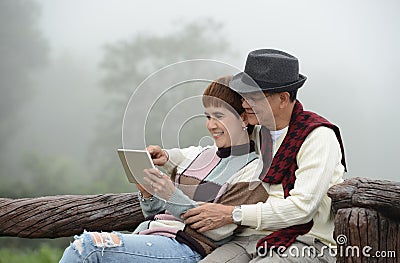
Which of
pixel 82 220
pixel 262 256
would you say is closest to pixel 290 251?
pixel 262 256

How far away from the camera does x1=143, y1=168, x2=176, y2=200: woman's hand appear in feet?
7.77

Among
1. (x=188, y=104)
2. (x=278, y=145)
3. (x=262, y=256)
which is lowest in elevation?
(x=262, y=256)

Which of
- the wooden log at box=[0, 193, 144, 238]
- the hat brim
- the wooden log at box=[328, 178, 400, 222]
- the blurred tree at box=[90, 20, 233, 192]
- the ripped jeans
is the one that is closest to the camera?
the wooden log at box=[328, 178, 400, 222]

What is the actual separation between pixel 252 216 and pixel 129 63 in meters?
4.25

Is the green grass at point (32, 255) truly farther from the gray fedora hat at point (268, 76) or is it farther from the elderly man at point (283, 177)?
the gray fedora hat at point (268, 76)

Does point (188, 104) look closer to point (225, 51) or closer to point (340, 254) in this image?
point (340, 254)

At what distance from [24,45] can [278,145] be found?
4799 mm

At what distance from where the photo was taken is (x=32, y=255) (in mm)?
6711

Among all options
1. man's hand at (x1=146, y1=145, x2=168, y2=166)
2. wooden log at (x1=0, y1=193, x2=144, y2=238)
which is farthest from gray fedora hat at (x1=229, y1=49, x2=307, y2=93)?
wooden log at (x1=0, y1=193, x2=144, y2=238)

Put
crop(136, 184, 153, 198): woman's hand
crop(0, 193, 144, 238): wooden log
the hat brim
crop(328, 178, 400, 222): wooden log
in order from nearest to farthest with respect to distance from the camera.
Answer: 1. crop(328, 178, 400, 222): wooden log
2. the hat brim
3. crop(136, 184, 153, 198): woman's hand
4. crop(0, 193, 144, 238): wooden log

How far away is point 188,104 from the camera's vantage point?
247 cm

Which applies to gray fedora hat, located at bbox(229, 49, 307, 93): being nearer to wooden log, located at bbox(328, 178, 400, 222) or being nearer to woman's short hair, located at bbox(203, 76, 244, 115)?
woman's short hair, located at bbox(203, 76, 244, 115)

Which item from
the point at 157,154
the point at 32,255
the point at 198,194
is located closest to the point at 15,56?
the point at 32,255

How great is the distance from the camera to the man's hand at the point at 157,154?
8.56 ft
